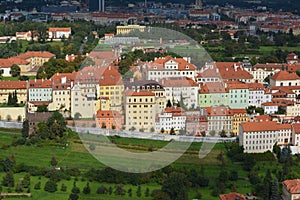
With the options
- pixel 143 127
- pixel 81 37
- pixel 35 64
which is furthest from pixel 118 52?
pixel 143 127

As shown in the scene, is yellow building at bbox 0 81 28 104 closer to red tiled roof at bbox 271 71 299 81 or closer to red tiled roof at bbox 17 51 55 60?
red tiled roof at bbox 17 51 55 60

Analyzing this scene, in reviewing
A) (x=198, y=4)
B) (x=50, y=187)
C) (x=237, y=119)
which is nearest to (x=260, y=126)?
(x=237, y=119)

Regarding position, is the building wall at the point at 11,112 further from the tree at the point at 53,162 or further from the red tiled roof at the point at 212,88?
the red tiled roof at the point at 212,88

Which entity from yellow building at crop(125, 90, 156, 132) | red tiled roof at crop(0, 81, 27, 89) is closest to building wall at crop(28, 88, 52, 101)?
red tiled roof at crop(0, 81, 27, 89)

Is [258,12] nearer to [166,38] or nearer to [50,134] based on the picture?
[166,38]

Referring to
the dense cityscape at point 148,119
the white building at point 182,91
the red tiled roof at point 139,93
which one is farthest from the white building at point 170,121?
the white building at point 182,91

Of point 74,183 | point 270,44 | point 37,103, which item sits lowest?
point 74,183
